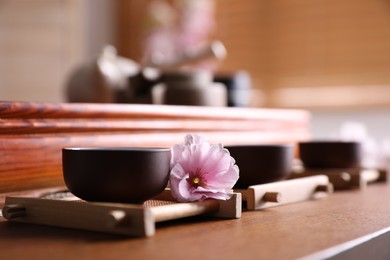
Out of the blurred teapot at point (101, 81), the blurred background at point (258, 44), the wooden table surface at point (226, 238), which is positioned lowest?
the wooden table surface at point (226, 238)

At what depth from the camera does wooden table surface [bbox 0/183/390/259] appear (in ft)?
2.01

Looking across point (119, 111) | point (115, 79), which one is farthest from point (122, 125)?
point (115, 79)

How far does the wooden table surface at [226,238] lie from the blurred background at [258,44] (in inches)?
59.4

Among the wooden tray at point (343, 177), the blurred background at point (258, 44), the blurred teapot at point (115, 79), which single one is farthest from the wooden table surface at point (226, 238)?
the blurred background at point (258, 44)

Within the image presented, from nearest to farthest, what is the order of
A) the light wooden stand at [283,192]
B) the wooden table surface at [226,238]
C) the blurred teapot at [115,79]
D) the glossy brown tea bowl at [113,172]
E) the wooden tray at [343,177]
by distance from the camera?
the wooden table surface at [226,238] → the glossy brown tea bowl at [113,172] → the light wooden stand at [283,192] → the wooden tray at [343,177] → the blurred teapot at [115,79]

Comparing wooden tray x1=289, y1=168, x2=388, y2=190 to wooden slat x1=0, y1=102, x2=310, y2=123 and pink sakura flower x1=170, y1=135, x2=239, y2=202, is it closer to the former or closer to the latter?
wooden slat x1=0, y1=102, x2=310, y2=123

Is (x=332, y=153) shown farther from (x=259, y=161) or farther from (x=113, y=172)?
(x=113, y=172)

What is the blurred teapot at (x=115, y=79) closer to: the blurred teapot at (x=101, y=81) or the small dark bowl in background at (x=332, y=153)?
the blurred teapot at (x=101, y=81)

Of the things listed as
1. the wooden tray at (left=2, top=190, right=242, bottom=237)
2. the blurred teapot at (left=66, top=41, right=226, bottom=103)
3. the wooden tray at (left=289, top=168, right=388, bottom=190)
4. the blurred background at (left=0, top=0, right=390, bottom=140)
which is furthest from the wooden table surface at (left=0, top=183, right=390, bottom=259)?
the blurred background at (left=0, top=0, right=390, bottom=140)

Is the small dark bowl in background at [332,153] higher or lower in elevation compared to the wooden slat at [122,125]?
lower

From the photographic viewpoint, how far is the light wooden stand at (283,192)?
0.91m

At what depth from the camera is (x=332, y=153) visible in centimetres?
130

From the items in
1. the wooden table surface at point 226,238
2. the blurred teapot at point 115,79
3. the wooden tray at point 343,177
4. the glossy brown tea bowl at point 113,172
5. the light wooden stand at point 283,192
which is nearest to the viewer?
the wooden table surface at point 226,238

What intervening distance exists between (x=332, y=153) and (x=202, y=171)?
0.55 meters
